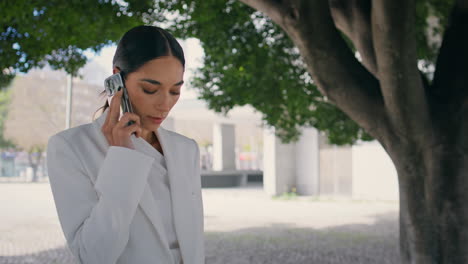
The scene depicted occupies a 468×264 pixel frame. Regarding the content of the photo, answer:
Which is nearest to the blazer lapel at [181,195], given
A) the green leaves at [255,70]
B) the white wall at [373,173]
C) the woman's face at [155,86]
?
the woman's face at [155,86]

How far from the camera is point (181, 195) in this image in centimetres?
185

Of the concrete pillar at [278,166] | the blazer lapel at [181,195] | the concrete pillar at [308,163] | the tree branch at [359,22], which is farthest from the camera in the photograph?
the concrete pillar at [278,166]

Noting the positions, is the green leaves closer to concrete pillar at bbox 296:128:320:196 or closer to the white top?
the white top

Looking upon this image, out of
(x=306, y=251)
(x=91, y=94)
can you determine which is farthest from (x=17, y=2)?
(x=91, y=94)

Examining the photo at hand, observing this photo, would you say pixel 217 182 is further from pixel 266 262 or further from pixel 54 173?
pixel 54 173

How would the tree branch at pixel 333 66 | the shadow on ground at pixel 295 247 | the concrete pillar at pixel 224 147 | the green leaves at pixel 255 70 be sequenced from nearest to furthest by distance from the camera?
the tree branch at pixel 333 66, the green leaves at pixel 255 70, the shadow on ground at pixel 295 247, the concrete pillar at pixel 224 147

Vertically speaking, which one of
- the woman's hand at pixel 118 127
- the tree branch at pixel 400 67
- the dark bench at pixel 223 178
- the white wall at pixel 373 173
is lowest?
the dark bench at pixel 223 178

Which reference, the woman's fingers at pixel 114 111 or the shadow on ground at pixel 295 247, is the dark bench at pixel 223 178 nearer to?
the shadow on ground at pixel 295 247

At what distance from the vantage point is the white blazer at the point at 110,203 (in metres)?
1.55

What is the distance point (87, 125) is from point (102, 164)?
0.22 meters

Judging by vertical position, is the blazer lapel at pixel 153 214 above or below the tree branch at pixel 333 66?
below

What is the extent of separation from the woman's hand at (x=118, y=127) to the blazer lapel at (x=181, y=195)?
25 centimetres

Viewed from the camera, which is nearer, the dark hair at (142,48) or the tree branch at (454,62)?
the dark hair at (142,48)

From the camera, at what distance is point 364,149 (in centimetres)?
2414
